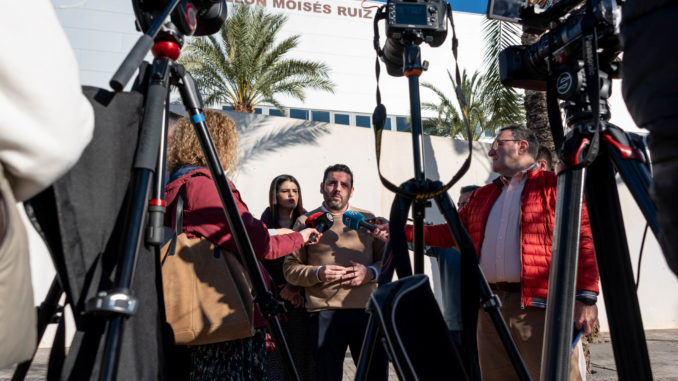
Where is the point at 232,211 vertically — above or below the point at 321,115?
below

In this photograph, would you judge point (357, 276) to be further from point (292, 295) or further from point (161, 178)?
point (161, 178)

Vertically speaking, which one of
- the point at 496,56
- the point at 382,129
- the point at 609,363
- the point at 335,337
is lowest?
the point at 609,363

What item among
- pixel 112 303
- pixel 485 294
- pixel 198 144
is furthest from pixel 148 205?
pixel 198 144

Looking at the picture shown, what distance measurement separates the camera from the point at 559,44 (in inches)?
57.9

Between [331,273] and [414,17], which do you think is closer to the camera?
[414,17]

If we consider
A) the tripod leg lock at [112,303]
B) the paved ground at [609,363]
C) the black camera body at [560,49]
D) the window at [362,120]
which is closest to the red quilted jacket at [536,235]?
the black camera body at [560,49]

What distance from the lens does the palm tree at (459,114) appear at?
16.3 m

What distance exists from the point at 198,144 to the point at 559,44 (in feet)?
4.77

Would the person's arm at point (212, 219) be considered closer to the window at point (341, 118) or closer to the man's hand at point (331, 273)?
the man's hand at point (331, 273)

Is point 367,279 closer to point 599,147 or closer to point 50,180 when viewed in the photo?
point 599,147

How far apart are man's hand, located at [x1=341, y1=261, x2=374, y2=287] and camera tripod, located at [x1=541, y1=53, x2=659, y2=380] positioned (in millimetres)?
2032

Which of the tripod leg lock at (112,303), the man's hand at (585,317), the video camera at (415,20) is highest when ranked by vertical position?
the video camera at (415,20)

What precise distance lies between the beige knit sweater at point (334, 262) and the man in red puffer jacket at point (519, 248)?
2.43 feet

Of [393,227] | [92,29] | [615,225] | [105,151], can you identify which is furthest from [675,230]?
[92,29]
